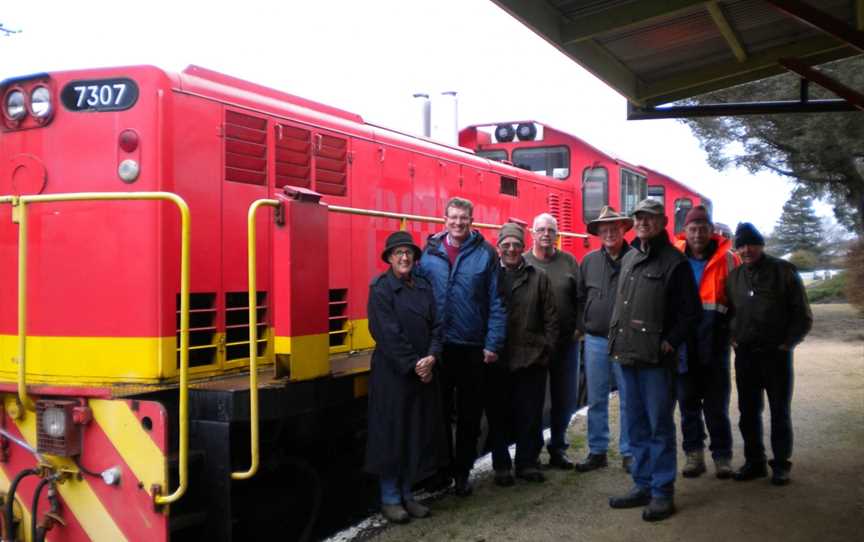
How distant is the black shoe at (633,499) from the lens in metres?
4.76

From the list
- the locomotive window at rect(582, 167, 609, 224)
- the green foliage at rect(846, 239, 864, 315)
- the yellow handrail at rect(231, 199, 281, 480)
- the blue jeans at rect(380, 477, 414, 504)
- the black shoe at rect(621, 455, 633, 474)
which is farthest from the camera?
the green foliage at rect(846, 239, 864, 315)

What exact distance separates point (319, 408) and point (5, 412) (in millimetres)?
1610

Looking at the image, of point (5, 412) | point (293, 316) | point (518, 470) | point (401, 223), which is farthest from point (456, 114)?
point (5, 412)

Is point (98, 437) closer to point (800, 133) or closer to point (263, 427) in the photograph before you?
point (263, 427)

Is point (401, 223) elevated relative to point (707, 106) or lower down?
lower down

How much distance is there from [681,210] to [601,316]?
7.11 meters

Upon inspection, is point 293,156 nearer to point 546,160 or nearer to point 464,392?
point 464,392

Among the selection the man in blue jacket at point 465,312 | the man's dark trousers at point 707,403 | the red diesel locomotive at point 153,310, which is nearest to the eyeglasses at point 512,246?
the man in blue jacket at point 465,312

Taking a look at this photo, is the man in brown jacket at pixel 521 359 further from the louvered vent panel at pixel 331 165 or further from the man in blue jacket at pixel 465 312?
the louvered vent panel at pixel 331 165

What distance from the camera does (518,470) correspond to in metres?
5.53

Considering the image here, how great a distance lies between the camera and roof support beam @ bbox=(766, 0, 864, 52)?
3787 mm

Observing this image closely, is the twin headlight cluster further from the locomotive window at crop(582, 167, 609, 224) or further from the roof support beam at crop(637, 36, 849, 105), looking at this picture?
the locomotive window at crop(582, 167, 609, 224)

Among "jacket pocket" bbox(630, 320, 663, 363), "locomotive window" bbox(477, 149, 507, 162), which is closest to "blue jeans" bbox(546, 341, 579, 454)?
"jacket pocket" bbox(630, 320, 663, 363)

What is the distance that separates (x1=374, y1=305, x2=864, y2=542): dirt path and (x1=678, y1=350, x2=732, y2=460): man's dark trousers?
0.84ft
